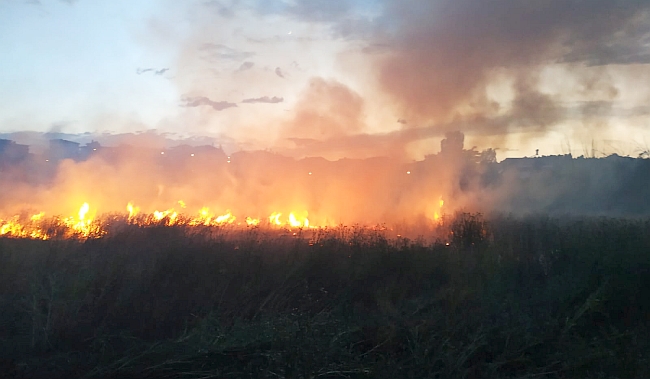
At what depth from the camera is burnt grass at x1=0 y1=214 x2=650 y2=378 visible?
5836 mm

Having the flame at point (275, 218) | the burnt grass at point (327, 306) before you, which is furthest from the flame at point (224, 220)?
the burnt grass at point (327, 306)

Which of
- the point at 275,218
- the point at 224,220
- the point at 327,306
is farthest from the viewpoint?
the point at 275,218

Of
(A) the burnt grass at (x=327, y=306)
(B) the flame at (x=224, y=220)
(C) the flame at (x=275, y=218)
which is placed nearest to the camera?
(A) the burnt grass at (x=327, y=306)

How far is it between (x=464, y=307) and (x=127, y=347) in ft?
15.0

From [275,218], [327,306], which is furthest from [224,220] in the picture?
[327,306]

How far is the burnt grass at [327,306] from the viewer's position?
5.84 m

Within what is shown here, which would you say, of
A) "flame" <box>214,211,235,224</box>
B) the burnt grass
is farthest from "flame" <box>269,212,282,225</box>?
the burnt grass

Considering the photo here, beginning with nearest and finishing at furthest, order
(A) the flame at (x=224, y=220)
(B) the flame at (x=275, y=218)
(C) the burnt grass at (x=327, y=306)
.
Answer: (C) the burnt grass at (x=327, y=306) → (A) the flame at (x=224, y=220) → (B) the flame at (x=275, y=218)

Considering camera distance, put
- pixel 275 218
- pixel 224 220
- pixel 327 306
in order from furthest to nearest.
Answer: pixel 275 218
pixel 224 220
pixel 327 306

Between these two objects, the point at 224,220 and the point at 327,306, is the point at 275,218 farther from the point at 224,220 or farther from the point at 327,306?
the point at 327,306

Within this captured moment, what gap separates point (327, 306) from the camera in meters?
8.22

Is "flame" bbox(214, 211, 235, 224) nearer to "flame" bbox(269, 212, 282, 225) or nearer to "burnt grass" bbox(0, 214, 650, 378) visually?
"flame" bbox(269, 212, 282, 225)

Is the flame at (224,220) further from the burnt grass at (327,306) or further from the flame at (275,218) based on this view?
the burnt grass at (327,306)

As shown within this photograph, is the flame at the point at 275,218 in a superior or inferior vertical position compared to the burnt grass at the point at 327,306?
superior
